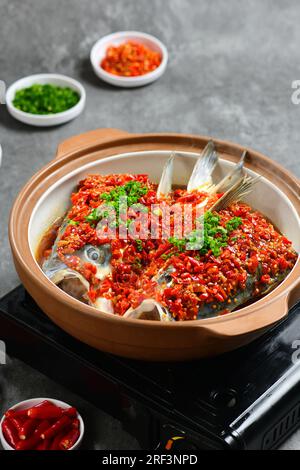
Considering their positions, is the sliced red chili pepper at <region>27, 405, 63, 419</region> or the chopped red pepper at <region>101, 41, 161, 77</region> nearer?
the sliced red chili pepper at <region>27, 405, 63, 419</region>

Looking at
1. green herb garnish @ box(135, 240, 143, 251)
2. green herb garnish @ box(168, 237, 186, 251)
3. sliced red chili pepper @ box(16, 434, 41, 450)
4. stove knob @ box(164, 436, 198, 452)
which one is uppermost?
green herb garnish @ box(168, 237, 186, 251)

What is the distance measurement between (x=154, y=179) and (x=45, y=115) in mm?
1296

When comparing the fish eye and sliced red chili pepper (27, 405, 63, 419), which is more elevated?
the fish eye

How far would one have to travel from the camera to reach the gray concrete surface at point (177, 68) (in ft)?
14.1

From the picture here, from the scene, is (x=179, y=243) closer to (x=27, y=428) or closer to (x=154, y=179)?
(x=154, y=179)

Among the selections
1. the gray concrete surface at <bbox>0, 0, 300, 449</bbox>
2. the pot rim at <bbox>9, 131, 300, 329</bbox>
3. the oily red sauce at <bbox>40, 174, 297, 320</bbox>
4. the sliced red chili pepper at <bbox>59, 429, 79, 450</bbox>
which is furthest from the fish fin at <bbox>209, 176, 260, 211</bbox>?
the gray concrete surface at <bbox>0, 0, 300, 449</bbox>

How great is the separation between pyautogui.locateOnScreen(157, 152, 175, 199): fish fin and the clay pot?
1.8 inches

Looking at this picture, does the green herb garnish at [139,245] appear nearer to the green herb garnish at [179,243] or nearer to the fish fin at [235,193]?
the green herb garnish at [179,243]

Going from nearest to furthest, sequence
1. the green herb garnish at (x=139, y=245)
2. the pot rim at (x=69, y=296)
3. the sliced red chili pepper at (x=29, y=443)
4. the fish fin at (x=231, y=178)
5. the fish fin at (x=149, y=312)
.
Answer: the pot rim at (x=69, y=296) → the fish fin at (x=149, y=312) → the sliced red chili pepper at (x=29, y=443) → the green herb garnish at (x=139, y=245) → the fish fin at (x=231, y=178)

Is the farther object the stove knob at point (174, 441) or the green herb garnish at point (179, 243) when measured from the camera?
the green herb garnish at point (179, 243)

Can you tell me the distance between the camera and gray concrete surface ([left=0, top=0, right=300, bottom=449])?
4301 mm

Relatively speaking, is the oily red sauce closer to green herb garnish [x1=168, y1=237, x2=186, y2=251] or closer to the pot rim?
green herb garnish [x1=168, y1=237, x2=186, y2=251]

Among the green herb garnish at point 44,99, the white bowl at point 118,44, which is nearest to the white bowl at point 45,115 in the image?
the green herb garnish at point 44,99

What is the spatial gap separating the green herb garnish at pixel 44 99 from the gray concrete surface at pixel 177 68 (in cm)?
10
